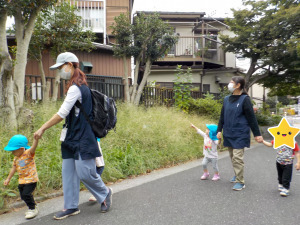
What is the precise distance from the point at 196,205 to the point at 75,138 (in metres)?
1.92

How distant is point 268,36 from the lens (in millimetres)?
13781

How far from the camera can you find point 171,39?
33.9 ft

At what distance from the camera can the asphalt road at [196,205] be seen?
3.42m

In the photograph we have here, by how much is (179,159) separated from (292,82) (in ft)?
37.9

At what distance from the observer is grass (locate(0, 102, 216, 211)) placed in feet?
15.0

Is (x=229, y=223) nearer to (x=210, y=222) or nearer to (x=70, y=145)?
(x=210, y=222)

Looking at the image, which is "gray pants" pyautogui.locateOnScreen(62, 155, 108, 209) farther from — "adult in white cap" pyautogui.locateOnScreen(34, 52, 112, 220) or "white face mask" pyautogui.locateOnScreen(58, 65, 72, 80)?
"white face mask" pyautogui.locateOnScreen(58, 65, 72, 80)

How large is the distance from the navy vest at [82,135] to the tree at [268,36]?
12028mm

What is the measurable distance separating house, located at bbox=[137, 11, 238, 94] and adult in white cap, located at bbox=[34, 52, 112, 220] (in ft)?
43.2

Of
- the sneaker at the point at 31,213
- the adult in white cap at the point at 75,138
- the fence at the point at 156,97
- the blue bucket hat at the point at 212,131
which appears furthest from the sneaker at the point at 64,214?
the fence at the point at 156,97

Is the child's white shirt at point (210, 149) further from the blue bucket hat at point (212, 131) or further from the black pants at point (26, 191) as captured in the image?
the black pants at point (26, 191)

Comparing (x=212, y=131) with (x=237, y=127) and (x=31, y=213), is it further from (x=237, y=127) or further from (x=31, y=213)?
(x=31, y=213)

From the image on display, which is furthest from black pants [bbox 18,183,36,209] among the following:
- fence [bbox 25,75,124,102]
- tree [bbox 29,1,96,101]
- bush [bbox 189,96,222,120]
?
bush [bbox 189,96,222,120]

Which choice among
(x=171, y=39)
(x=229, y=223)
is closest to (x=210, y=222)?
(x=229, y=223)
